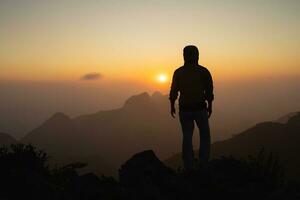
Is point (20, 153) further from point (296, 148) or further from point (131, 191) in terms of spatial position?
point (296, 148)

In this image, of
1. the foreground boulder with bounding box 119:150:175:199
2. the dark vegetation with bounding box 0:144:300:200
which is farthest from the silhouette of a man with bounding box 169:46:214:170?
the dark vegetation with bounding box 0:144:300:200

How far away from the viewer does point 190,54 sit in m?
8.46

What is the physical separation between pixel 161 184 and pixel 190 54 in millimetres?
3338

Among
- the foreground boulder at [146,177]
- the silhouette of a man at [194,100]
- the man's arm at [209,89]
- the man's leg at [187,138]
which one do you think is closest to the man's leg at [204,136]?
the silhouette of a man at [194,100]

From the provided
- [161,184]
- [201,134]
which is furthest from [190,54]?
[161,184]

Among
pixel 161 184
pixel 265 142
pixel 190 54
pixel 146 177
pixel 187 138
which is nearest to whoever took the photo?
pixel 161 184

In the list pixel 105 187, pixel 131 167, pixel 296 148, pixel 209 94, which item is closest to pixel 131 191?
pixel 105 187

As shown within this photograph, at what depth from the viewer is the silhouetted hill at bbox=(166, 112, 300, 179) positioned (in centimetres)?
6776

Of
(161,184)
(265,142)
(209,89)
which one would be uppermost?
(209,89)

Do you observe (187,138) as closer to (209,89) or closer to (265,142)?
(209,89)

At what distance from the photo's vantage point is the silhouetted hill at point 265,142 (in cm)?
6776

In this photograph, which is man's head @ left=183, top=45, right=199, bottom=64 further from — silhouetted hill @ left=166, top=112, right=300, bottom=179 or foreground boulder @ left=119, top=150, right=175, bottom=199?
silhouetted hill @ left=166, top=112, right=300, bottom=179

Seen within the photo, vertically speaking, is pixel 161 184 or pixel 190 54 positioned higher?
pixel 190 54

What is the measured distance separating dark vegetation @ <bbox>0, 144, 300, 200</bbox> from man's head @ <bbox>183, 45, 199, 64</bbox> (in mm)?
2571
